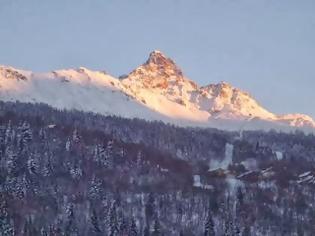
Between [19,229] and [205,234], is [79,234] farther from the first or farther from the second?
[205,234]

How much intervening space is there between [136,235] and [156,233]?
6203mm

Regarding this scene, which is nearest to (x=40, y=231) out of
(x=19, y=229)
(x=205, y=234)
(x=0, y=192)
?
(x=19, y=229)

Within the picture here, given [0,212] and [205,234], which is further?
[205,234]

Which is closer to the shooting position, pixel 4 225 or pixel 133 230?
pixel 4 225

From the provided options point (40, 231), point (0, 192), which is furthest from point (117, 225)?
point (0, 192)

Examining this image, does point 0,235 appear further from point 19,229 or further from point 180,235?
point 180,235

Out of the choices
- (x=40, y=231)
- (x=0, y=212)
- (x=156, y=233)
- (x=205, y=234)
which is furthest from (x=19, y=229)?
(x=205, y=234)

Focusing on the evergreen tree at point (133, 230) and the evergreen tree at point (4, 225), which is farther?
the evergreen tree at point (133, 230)

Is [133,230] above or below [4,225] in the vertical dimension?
above

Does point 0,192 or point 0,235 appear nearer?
point 0,235

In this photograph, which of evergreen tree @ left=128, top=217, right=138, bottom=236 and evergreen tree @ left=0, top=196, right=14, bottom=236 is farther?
evergreen tree @ left=128, top=217, right=138, bottom=236

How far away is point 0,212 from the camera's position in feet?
552

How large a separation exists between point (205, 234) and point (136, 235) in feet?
62.0

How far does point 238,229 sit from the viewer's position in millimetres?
199875
